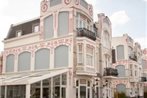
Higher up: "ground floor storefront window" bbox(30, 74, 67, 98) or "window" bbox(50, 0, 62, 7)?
"window" bbox(50, 0, 62, 7)

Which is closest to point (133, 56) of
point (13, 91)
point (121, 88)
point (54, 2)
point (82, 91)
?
point (121, 88)

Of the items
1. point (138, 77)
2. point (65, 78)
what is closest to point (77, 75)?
point (65, 78)

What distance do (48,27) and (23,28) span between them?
4.33 metres

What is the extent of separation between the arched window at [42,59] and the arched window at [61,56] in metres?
1.13

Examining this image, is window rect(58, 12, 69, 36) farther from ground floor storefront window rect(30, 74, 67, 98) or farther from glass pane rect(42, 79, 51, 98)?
glass pane rect(42, 79, 51, 98)

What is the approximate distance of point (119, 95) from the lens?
3653cm

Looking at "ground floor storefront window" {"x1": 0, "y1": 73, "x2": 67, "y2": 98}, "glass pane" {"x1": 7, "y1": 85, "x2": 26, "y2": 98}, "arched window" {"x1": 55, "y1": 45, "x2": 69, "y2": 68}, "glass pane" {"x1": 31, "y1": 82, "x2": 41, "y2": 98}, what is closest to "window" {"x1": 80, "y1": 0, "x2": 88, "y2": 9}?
"arched window" {"x1": 55, "y1": 45, "x2": 69, "y2": 68}

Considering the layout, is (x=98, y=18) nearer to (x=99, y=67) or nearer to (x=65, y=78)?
(x=99, y=67)

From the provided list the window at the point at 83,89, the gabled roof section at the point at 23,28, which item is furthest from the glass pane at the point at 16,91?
the gabled roof section at the point at 23,28

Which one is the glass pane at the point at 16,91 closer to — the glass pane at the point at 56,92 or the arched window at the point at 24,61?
the glass pane at the point at 56,92

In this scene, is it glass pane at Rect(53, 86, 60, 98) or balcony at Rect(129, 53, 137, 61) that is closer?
glass pane at Rect(53, 86, 60, 98)

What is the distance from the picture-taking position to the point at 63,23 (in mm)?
24844

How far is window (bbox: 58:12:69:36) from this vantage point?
2458 centimetres

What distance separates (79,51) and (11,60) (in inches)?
354
